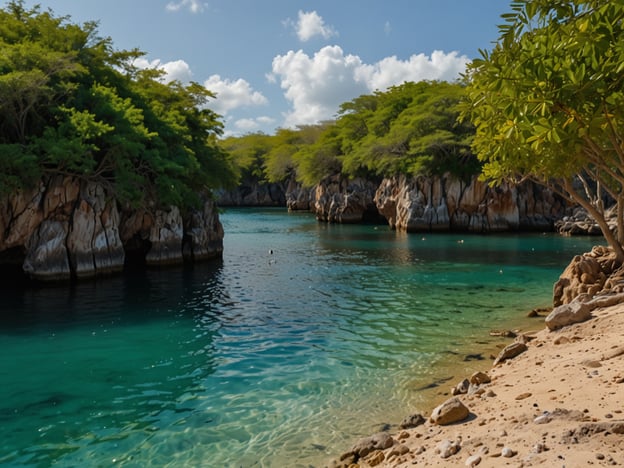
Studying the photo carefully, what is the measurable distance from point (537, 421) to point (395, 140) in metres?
52.5

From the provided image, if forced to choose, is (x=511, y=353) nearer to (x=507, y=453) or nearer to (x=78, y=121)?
(x=507, y=453)

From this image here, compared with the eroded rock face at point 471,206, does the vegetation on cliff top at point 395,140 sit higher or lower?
higher

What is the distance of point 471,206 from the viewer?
53.8m

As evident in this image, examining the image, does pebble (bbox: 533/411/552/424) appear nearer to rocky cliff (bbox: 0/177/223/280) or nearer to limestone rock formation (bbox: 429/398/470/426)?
limestone rock formation (bbox: 429/398/470/426)

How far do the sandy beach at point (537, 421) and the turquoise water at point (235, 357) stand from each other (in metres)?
1.38

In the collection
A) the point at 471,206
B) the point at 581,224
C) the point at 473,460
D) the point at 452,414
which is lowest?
the point at 452,414

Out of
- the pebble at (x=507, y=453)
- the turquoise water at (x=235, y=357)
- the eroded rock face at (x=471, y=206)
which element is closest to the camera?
the pebble at (x=507, y=453)

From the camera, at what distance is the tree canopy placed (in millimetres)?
22203

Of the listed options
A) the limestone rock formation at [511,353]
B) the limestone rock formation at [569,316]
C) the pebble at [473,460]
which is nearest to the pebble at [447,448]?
the pebble at [473,460]

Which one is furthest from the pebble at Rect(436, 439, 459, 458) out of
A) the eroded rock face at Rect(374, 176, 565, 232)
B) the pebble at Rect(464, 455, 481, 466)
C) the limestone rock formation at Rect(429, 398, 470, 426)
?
the eroded rock face at Rect(374, 176, 565, 232)

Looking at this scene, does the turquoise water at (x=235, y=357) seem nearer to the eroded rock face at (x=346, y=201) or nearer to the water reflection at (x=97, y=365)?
the water reflection at (x=97, y=365)

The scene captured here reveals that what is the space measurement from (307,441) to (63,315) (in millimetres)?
13148

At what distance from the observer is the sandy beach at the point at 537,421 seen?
18.3 feet

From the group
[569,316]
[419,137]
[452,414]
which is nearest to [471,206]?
[419,137]
